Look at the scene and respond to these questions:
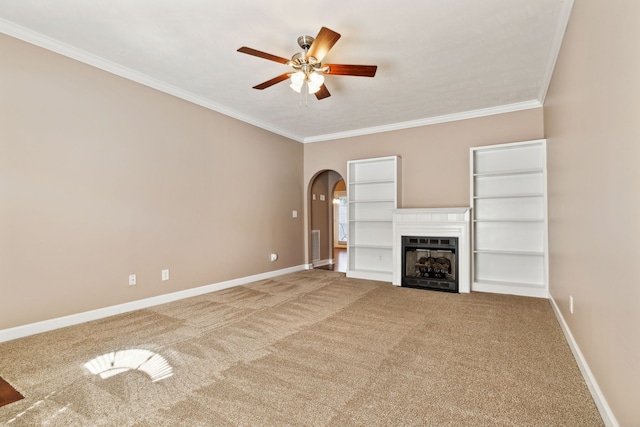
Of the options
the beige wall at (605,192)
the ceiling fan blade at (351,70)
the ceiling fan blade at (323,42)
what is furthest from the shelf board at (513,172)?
the ceiling fan blade at (323,42)

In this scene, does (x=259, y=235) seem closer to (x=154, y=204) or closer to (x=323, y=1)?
(x=154, y=204)

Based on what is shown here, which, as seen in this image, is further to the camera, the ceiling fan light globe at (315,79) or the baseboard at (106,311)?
the ceiling fan light globe at (315,79)

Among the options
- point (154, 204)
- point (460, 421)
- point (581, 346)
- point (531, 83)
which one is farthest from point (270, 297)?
point (531, 83)

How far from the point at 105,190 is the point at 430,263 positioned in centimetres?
448

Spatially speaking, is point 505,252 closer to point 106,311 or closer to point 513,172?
point 513,172

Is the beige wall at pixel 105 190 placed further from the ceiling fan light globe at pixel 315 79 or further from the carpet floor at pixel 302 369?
the ceiling fan light globe at pixel 315 79

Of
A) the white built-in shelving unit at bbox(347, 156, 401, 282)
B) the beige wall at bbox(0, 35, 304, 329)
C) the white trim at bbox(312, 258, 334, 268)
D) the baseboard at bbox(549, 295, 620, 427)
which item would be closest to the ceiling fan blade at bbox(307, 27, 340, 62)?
the beige wall at bbox(0, 35, 304, 329)

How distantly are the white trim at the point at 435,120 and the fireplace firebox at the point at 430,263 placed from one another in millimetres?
1943

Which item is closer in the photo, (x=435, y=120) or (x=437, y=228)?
(x=437, y=228)

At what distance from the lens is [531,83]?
3.84 m

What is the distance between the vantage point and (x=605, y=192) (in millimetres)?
1615

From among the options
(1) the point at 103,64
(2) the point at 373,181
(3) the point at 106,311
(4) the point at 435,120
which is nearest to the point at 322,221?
(2) the point at 373,181

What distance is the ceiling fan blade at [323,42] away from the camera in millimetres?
2291

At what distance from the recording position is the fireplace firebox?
464 cm
